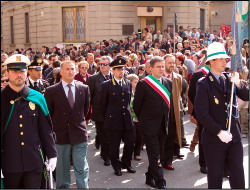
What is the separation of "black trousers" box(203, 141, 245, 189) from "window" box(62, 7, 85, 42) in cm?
2638

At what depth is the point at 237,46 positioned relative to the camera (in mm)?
5656

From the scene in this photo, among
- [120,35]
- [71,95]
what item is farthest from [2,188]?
[120,35]

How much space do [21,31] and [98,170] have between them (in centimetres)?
2992

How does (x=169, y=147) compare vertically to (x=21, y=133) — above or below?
below

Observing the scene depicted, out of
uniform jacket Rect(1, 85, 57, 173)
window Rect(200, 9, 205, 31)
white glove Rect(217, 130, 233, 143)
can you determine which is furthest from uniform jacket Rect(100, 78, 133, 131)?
window Rect(200, 9, 205, 31)

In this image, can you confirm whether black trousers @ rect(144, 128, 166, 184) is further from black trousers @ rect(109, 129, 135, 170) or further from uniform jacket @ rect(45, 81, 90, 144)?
uniform jacket @ rect(45, 81, 90, 144)

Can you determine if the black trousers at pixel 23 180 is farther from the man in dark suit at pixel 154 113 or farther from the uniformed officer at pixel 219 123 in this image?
the man in dark suit at pixel 154 113

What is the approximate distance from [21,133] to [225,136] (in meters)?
2.35

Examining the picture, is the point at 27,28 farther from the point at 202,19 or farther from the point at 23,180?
the point at 23,180

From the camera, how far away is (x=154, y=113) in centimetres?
689

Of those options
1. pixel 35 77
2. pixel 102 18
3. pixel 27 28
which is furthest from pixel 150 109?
pixel 27 28

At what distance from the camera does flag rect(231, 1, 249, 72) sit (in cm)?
559

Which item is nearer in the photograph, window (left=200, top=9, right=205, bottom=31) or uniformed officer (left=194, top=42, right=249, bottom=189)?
uniformed officer (left=194, top=42, right=249, bottom=189)

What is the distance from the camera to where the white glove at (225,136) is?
5.12 metres
